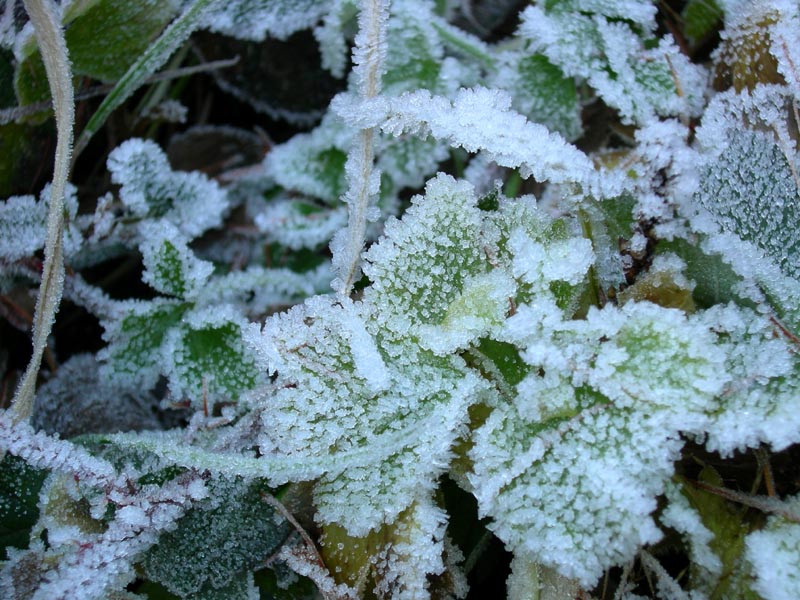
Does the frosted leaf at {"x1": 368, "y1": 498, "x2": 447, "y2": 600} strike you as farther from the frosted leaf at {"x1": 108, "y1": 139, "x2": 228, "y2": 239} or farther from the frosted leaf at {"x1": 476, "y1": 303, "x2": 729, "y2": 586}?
the frosted leaf at {"x1": 108, "y1": 139, "x2": 228, "y2": 239}

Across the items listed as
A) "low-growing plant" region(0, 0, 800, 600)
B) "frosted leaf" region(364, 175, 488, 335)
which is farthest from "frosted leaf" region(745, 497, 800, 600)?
"frosted leaf" region(364, 175, 488, 335)

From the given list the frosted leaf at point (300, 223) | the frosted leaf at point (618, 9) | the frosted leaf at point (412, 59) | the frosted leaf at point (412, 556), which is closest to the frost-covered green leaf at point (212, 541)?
the frosted leaf at point (412, 556)

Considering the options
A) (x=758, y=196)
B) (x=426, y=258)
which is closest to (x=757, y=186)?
(x=758, y=196)

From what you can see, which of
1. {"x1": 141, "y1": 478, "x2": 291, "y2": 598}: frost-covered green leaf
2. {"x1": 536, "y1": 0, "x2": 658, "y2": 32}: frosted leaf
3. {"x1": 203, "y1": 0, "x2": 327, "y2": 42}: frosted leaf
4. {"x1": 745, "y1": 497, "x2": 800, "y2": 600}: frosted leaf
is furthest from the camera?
{"x1": 203, "y1": 0, "x2": 327, "y2": 42}: frosted leaf

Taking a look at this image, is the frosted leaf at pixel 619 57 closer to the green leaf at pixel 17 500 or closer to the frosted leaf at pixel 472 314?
the frosted leaf at pixel 472 314

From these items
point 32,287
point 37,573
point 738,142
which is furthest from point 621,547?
point 32,287

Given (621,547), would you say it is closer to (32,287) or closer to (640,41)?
(640,41)

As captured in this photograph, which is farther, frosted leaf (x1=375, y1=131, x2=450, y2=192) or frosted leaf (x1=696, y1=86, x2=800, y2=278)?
frosted leaf (x1=375, y1=131, x2=450, y2=192)
